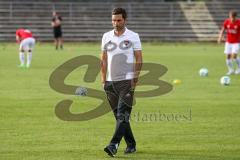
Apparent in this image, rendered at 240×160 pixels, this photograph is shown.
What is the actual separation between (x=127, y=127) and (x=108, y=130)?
2.51 m

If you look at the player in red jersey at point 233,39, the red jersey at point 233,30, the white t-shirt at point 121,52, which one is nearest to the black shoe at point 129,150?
the white t-shirt at point 121,52

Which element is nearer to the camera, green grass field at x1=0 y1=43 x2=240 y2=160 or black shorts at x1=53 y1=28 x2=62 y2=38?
green grass field at x1=0 y1=43 x2=240 y2=160

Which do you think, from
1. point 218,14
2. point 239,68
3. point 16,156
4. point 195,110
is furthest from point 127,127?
point 218,14

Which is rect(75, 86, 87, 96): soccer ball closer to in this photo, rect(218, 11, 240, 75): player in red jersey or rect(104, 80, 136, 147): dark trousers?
rect(104, 80, 136, 147): dark trousers

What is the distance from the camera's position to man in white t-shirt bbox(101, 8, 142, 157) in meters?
11.0

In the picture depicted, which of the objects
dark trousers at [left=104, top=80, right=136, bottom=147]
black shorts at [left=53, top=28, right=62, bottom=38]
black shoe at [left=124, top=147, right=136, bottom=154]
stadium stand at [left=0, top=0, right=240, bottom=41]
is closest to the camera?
dark trousers at [left=104, top=80, right=136, bottom=147]

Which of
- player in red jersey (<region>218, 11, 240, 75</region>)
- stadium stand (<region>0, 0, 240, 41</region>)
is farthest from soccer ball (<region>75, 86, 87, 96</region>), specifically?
stadium stand (<region>0, 0, 240, 41</region>)

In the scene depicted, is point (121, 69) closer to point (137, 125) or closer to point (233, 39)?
point (137, 125)

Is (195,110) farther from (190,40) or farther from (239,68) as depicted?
(190,40)

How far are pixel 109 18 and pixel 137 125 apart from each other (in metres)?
41.7

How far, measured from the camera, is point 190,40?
54.7 metres

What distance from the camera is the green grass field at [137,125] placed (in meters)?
11.4

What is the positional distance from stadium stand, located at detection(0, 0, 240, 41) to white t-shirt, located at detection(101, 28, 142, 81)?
1631 inches

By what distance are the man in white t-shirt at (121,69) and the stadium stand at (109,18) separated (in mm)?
41391
